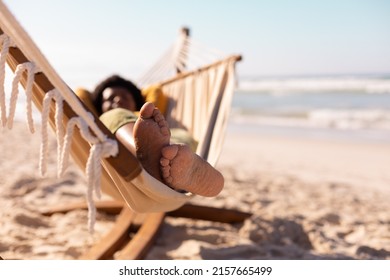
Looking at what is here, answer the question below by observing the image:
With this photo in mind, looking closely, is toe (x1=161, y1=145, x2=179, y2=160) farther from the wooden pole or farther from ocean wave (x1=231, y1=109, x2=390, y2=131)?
ocean wave (x1=231, y1=109, x2=390, y2=131)

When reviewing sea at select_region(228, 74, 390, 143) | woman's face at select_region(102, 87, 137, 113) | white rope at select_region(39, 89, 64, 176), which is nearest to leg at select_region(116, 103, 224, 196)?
white rope at select_region(39, 89, 64, 176)

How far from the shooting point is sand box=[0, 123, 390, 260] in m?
1.72

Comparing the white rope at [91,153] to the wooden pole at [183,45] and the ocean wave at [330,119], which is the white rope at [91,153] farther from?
the ocean wave at [330,119]

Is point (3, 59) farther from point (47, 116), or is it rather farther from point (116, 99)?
point (116, 99)

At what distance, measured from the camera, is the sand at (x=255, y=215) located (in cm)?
172

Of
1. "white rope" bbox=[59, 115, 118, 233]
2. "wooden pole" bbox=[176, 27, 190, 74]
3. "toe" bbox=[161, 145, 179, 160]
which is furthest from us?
"wooden pole" bbox=[176, 27, 190, 74]

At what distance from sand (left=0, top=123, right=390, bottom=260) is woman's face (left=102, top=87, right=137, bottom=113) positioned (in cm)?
43

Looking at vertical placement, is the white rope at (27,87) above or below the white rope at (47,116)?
above

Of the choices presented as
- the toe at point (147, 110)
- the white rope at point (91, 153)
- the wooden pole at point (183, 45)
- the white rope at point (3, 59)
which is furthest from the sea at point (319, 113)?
the white rope at point (91, 153)

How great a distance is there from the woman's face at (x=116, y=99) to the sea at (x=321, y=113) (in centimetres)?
350

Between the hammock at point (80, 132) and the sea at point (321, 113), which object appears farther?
the sea at point (321, 113)

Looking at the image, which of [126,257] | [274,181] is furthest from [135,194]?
[274,181]

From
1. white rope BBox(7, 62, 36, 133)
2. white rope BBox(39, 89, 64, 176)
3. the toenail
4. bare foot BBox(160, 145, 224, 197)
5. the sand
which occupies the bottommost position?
the sand

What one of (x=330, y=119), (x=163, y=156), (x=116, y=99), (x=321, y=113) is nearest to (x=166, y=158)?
(x=163, y=156)
